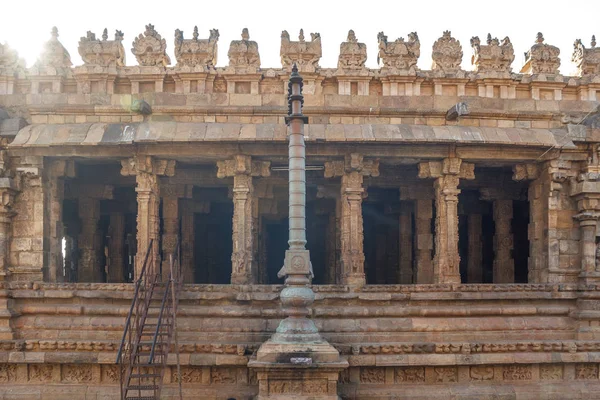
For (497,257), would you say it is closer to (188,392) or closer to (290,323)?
(290,323)

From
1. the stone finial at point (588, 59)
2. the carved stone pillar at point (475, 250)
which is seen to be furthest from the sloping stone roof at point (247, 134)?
the carved stone pillar at point (475, 250)

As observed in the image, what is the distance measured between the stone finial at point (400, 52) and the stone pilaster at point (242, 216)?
9.61ft

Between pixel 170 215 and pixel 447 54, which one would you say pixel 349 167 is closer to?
pixel 447 54

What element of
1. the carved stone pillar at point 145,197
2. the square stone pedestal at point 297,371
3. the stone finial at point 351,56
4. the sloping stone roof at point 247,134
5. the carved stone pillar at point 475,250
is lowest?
the square stone pedestal at point 297,371

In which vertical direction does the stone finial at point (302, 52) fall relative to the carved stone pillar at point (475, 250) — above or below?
above

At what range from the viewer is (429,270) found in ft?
40.4

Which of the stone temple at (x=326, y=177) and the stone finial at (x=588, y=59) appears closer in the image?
the stone temple at (x=326, y=177)

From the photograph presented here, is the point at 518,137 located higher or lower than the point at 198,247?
higher

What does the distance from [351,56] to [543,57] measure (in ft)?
11.1

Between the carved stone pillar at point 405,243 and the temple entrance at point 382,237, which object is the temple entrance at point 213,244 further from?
the carved stone pillar at point 405,243

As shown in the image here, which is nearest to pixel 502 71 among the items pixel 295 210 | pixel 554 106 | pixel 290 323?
pixel 554 106

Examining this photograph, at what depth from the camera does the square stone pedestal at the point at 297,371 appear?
834 centimetres

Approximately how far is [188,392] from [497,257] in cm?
688

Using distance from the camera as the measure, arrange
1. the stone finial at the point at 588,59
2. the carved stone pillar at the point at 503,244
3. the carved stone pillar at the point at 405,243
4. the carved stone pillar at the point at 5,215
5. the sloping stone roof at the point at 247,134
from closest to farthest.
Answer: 1. the sloping stone roof at the point at 247,134
2. the carved stone pillar at the point at 5,215
3. the stone finial at the point at 588,59
4. the carved stone pillar at the point at 503,244
5. the carved stone pillar at the point at 405,243
